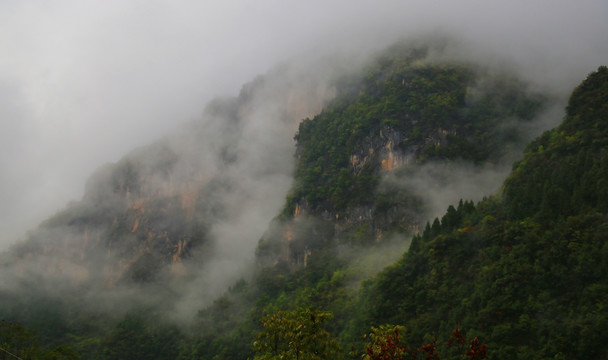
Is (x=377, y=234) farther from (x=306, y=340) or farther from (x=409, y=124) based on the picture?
(x=306, y=340)

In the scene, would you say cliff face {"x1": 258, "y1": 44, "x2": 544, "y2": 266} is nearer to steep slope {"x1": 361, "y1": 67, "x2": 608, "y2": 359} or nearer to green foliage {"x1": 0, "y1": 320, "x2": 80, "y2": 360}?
steep slope {"x1": 361, "y1": 67, "x2": 608, "y2": 359}

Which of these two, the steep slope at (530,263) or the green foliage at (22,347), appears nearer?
the steep slope at (530,263)

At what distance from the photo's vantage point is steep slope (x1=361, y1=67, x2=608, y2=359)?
51.2 meters

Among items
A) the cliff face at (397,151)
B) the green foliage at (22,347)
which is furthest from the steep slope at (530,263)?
the green foliage at (22,347)

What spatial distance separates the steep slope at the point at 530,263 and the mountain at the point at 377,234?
200 millimetres

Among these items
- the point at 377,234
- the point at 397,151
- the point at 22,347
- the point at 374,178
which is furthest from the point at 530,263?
the point at 397,151

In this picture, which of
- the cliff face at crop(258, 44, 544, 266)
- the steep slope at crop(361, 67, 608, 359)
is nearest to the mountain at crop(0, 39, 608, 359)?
the steep slope at crop(361, 67, 608, 359)

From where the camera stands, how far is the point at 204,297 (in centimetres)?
14625

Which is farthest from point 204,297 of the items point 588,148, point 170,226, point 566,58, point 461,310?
point 566,58

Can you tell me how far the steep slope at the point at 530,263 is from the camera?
51156 mm

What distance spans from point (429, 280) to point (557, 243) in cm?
1893

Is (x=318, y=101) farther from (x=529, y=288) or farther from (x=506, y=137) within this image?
(x=529, y=288)

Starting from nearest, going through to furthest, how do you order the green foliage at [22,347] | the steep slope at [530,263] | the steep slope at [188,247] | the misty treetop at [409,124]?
the steep slope at [530,263], the green foliage at [22,347], the misty treetop at [409,124], the steep slope at [188,247]

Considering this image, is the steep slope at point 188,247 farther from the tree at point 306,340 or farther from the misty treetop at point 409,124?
the tree at point 306,340
